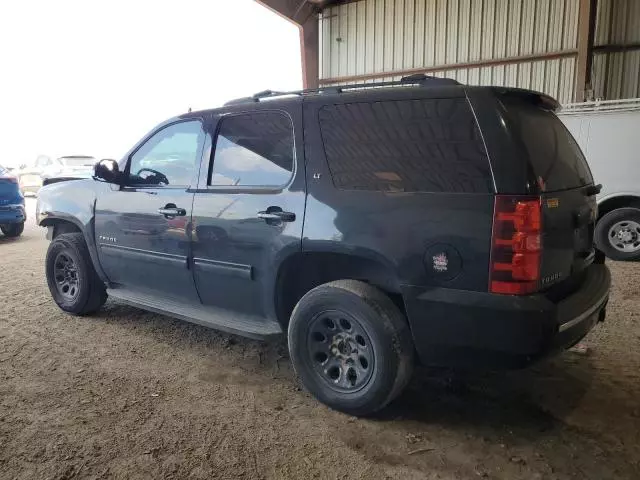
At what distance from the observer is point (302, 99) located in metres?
2.97

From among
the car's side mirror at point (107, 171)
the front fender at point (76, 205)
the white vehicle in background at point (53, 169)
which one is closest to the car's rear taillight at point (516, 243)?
the car's side mirror at point (107, 171)

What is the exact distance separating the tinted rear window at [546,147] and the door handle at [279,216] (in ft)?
4.28

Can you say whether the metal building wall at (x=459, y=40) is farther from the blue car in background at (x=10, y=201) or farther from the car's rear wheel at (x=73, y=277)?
the car's rear wheel at (x=73, y=277)

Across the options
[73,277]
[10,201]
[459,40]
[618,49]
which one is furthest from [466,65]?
[73,277]

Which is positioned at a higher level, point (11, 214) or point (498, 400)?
point (11, 214)

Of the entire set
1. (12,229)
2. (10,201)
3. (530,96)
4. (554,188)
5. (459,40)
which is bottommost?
(12,229)

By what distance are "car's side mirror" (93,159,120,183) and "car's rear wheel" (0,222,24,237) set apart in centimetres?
683

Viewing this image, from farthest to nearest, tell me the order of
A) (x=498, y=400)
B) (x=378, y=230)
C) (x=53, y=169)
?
(x=53, y=169)
(x=498, y=400)
(x=378, y=230)

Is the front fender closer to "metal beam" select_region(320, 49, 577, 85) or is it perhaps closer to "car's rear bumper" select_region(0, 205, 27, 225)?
"car's rear bumper" select_region(0, 205, 27, 225)

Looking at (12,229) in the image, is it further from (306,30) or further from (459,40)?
(459,40)

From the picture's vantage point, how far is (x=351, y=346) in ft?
9.05

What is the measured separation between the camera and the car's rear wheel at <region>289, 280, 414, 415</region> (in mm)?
2551

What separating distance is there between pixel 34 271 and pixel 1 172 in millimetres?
3671

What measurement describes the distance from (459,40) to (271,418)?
1202 centimetres
